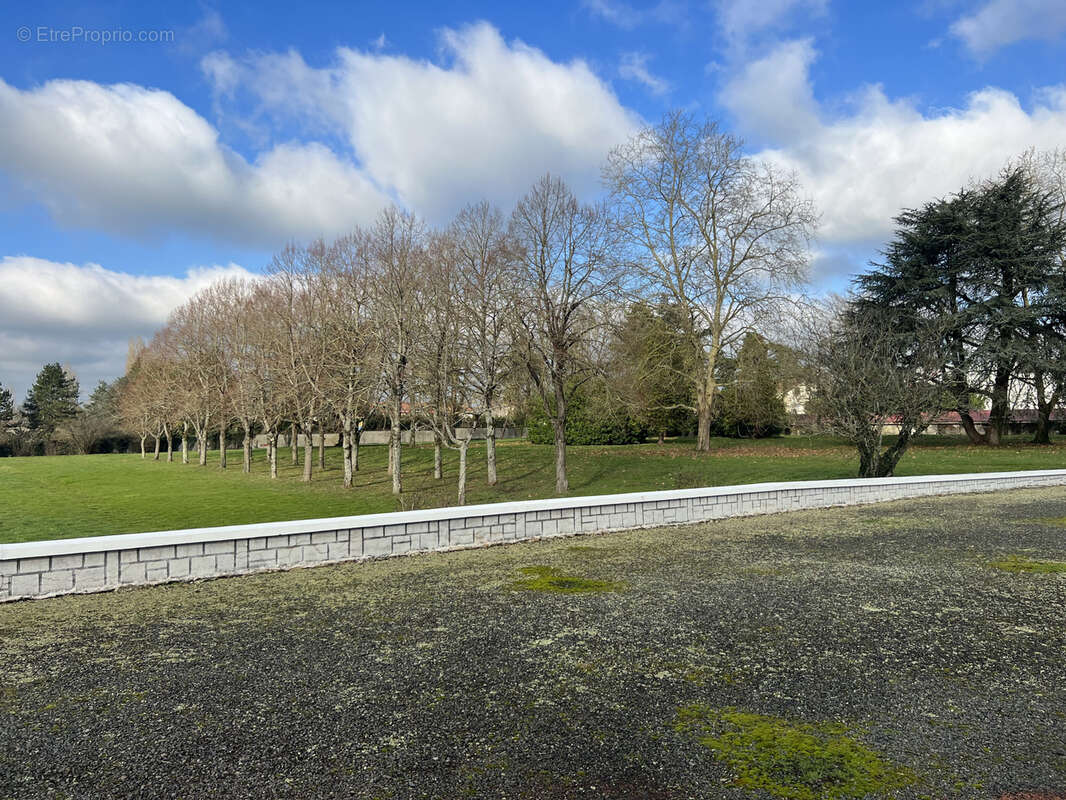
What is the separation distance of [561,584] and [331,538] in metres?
2.61

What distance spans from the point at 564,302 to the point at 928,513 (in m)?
10.3

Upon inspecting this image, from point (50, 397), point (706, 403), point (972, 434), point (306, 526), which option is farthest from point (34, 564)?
point (50, 397)

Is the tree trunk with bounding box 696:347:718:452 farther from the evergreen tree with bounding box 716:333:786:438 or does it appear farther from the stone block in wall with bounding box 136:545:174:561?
the stone block in wall with bounding box 136:545:174:561

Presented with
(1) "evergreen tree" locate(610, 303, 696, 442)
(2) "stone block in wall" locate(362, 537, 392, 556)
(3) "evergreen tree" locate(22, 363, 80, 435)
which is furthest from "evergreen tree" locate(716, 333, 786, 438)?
(3) "evergreen tree" locate(22, 363, 80, 435)

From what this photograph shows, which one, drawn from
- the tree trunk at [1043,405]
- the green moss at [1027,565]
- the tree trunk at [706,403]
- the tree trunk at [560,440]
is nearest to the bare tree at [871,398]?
the tree trunk at [560,440]

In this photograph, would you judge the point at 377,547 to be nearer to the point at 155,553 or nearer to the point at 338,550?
the point at 338,550

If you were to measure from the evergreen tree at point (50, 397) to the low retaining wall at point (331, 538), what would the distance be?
226 ft

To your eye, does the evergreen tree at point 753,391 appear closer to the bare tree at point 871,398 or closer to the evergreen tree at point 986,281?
the evergreen tree at point 986,281

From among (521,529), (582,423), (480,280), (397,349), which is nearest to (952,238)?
(582,423)

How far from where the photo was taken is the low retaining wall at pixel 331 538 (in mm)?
5895

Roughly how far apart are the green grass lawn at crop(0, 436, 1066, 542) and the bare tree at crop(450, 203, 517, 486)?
3540mm

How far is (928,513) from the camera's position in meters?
11.1

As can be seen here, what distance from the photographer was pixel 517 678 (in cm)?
399

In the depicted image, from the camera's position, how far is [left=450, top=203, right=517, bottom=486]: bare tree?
698 inches
